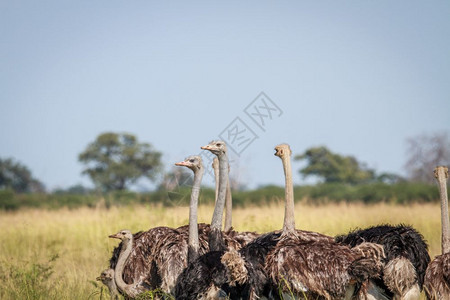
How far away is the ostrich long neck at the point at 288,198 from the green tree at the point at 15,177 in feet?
160

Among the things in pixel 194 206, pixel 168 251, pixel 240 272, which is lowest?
pixel 240 272

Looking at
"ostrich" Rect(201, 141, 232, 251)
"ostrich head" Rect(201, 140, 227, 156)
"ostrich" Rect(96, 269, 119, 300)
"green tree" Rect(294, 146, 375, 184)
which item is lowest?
"ostrich" Rect(96, 269, 119, 300)

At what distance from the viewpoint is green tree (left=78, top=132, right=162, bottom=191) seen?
49688 millimetres

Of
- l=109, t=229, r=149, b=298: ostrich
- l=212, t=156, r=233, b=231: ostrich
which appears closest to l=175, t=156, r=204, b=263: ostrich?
l=109, t=229, r=149, b=298: ostrich

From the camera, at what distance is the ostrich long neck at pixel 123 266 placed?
717cm

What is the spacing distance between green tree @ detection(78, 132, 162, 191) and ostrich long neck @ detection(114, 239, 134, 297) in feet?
135

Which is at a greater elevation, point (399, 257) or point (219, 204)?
point (219, 204)

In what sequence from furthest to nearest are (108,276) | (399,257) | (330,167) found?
(330,167) < (108,276) < (399,257)

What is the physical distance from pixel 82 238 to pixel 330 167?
36899 mm

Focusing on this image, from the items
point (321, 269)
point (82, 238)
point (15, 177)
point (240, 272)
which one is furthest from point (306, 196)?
point (15, 177)

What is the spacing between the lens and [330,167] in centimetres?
4991

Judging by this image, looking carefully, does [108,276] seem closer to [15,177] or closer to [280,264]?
[280,264]

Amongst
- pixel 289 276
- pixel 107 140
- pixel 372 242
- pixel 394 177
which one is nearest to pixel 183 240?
pixel 289 276

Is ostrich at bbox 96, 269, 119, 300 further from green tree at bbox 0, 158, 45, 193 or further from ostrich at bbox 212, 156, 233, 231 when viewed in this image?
green tree at bbox 0, 158, 45, 193
